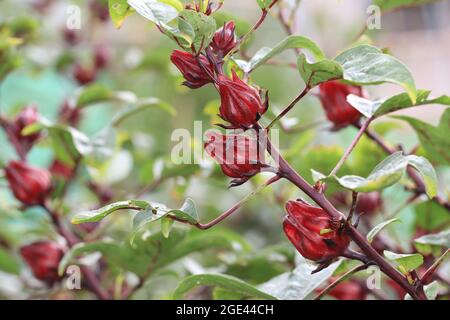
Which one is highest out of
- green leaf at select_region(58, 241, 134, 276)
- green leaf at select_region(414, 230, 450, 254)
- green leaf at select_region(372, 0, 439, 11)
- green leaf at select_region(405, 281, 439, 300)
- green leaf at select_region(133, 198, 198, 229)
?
green leaf at select_region(372, 0, 439, 11)

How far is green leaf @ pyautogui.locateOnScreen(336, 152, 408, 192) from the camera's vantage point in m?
0.44

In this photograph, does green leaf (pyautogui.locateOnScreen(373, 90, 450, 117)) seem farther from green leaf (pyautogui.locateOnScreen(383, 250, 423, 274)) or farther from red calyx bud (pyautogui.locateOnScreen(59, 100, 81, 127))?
red calyx bud (pyautogui.locateOnScreen(59, 100, 81, 127))

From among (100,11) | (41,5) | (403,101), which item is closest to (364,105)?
(403,101)

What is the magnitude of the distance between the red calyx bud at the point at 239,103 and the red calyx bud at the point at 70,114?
1.64 ft

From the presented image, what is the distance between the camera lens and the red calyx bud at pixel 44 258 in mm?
821

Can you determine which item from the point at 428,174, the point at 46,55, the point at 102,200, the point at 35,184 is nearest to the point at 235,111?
the point at 428,174

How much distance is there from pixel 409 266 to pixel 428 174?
3.3 inches

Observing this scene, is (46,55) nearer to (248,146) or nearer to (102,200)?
(102,200)

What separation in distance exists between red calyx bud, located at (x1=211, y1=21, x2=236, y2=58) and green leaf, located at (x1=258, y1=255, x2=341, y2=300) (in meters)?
0.19

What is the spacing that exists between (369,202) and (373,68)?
455mm

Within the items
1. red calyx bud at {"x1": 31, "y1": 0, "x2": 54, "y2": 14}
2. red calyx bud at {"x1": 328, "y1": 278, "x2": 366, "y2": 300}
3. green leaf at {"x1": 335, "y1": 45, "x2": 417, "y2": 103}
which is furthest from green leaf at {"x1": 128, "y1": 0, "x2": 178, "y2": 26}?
red calyx bud at {"x1": 31, "y1": 0, "x2": 54, "y2": 14}

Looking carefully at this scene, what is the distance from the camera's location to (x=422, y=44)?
15.5 ft

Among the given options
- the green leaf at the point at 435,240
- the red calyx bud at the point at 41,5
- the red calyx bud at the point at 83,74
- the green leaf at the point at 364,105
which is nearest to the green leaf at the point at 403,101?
the green leaf at the point at 364,105

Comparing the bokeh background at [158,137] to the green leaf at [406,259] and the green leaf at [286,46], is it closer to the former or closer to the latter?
the green leaf at [286,46]
